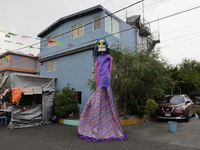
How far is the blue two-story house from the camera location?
1180cm

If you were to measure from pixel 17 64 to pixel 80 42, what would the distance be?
1368 centimetres

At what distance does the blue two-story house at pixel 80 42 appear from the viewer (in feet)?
38.7

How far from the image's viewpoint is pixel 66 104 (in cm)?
1005

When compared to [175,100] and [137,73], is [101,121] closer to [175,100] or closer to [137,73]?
[137,73]

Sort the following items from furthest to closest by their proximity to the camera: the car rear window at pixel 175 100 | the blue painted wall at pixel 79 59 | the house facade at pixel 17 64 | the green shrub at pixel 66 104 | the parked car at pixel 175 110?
the house facade at pixel 17 64 → the blue painted wall at pixel 79 59 → the car rear window at pixel 175 100 → the green shrub at pixel 66 104 → the parked car at pixel 175 110

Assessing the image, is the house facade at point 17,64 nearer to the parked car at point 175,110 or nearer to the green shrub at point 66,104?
the green shrub at point 66,104

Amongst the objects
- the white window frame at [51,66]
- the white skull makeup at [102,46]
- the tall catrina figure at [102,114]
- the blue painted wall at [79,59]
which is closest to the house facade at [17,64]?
the white window frame at [51,66]

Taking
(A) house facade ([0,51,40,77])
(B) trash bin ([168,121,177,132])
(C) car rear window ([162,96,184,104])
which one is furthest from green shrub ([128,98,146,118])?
(A) house facade ([0,51,40,77])

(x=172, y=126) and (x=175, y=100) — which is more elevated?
(x=175, y=100)

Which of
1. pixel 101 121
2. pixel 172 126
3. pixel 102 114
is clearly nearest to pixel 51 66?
pixel 102 114

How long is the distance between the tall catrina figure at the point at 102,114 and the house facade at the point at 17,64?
17.4 meters

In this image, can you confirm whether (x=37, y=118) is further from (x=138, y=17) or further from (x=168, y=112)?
(x=138, y=17)

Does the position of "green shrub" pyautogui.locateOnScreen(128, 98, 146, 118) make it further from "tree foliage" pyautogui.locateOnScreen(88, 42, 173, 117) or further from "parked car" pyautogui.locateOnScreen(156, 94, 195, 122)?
"parked car" pyautogui.locateOnScreen(156, 94, 195, 122)

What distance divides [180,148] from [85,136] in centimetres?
321
